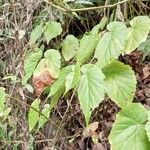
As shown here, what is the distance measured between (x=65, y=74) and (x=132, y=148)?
283mm

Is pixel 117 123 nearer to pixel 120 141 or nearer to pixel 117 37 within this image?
pixel 120 141

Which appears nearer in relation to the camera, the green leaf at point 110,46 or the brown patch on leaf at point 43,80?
the green leaf at point 110,46

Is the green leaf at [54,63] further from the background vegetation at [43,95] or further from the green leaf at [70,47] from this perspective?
the background vegetation at [43,95]

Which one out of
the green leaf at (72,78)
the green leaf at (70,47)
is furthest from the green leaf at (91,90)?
the green leaf at (70,47)

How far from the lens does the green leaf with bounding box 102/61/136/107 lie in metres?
0.85

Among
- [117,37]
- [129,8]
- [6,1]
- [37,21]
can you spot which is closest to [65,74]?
[117,37]

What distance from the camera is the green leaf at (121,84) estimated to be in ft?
2.80

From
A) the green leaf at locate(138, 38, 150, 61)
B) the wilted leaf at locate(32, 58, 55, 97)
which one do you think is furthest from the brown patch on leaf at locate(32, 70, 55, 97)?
the green leaf at locate(138, 38, 150, 61)

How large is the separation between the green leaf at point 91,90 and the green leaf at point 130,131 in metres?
0.06

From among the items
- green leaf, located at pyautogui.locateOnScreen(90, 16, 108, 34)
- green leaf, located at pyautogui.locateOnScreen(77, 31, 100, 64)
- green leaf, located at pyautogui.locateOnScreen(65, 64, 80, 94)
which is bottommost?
green leaf, located at pyautogui.locateOnScreen(65, 64, 80, 94)

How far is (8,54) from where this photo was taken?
251 centimetres

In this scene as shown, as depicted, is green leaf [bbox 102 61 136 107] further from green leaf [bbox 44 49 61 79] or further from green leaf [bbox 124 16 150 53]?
green leaf [bbox 44 49 61 79]

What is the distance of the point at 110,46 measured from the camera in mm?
852

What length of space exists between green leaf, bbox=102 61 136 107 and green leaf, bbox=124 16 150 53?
0.17 ft
